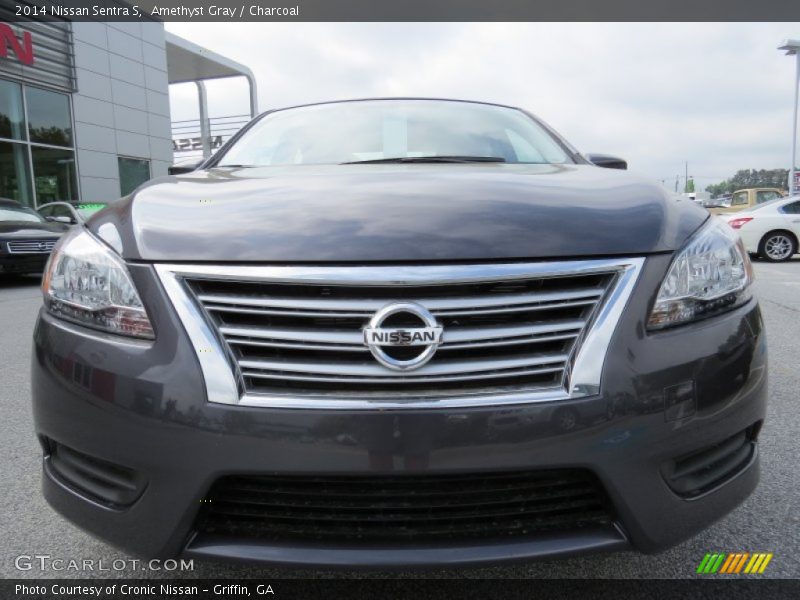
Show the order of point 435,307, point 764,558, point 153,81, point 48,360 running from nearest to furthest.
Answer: point 435,307, point 48,360, point 764,558, point 153,81

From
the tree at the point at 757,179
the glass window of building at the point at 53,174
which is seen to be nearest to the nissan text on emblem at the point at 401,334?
the glass window of building at the point at 53,174

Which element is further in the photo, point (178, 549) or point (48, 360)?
point (48, 360)

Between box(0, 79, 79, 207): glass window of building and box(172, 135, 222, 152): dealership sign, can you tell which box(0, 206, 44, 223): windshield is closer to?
box(0, 79, 79, 207): glass window of building

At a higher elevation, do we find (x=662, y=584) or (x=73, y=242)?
(x=73, y=242)

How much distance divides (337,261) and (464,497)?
55 cm

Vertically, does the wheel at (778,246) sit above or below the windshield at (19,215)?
below

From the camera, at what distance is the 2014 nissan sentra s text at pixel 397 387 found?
1252mm

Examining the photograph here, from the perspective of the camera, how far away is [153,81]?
19.7 metres

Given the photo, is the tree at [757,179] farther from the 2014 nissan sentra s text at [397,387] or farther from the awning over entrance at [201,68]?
the 2014 nissan sentra s text at [397,387]

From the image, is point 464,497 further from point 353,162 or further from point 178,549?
point 353,162

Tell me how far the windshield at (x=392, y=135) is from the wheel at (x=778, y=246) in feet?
33.6

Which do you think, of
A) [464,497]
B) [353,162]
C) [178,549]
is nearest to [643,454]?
[464,497]

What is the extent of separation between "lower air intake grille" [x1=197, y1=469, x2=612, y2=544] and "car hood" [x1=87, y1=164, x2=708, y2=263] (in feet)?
1.50

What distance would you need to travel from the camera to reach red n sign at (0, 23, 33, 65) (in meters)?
14.3
